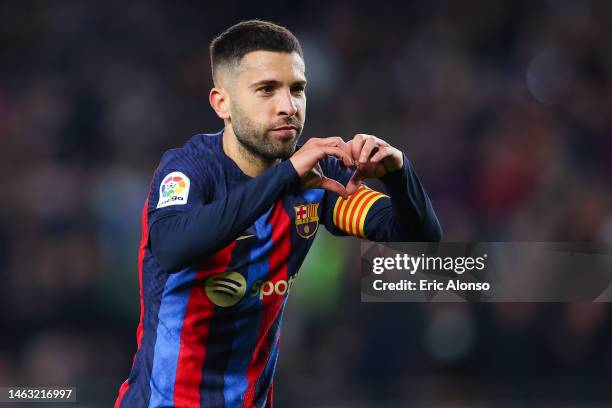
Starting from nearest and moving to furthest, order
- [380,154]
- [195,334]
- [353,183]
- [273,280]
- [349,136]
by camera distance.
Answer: [380,154] < [353,183] < [195,334] < [273,280] < [349,136]

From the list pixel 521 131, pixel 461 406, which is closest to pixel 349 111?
pixel 521 131

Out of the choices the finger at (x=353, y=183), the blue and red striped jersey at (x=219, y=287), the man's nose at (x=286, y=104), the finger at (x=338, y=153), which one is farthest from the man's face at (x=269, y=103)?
the finger at (x=338, y=153)

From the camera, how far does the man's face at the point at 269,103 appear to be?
8.68ft

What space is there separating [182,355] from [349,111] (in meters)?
4.67

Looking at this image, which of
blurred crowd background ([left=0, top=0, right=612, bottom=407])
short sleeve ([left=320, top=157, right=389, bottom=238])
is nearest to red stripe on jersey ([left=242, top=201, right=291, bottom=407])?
short sleeve ([left=320, top=157, right=389, bottom=238])

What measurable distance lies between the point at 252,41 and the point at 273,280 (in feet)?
2.67

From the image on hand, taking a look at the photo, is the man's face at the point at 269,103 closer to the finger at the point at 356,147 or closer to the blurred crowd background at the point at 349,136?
the finger at the point at 356,147

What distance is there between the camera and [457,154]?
6852 mm

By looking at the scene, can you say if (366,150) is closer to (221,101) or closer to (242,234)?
(242,234)

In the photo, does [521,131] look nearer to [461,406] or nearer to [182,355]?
[461,406]

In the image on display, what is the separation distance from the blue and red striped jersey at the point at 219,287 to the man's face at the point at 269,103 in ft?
0.47

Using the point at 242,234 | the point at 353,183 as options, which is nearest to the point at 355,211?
the point at 353,183

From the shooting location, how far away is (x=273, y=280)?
2803mm

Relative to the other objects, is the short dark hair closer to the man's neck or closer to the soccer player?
the soccer player
